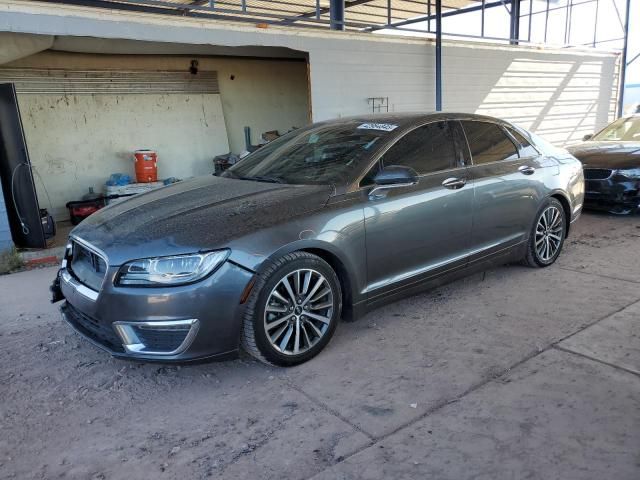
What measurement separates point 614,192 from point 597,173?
1.11 feet

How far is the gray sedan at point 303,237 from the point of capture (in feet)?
9.77

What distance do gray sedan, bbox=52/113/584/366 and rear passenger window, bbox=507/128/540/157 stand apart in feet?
0.05

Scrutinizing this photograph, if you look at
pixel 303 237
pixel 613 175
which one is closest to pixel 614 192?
pixel 613 175

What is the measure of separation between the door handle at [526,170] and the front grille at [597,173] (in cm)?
299

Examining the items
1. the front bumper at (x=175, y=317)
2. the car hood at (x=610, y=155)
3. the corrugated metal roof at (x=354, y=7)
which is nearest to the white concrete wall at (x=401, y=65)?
the corrugated metal roof at (x=354, y=7)

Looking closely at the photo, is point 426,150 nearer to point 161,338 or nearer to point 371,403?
point 371,403

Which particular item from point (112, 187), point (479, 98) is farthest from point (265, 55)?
point (479, 98)

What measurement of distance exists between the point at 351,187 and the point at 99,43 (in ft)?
20.0

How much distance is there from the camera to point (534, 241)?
503cm

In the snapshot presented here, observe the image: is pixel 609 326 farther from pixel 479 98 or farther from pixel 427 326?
pixel 479 98

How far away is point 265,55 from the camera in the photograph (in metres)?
10.2

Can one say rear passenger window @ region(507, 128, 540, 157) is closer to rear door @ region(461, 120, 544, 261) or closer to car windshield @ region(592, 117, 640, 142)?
rear door @ region(461, 120, 544, 261)

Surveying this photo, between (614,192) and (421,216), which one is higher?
(421,216)

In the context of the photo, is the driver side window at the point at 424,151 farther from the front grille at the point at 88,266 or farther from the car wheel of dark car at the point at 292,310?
the front grille at the point at 88,266
